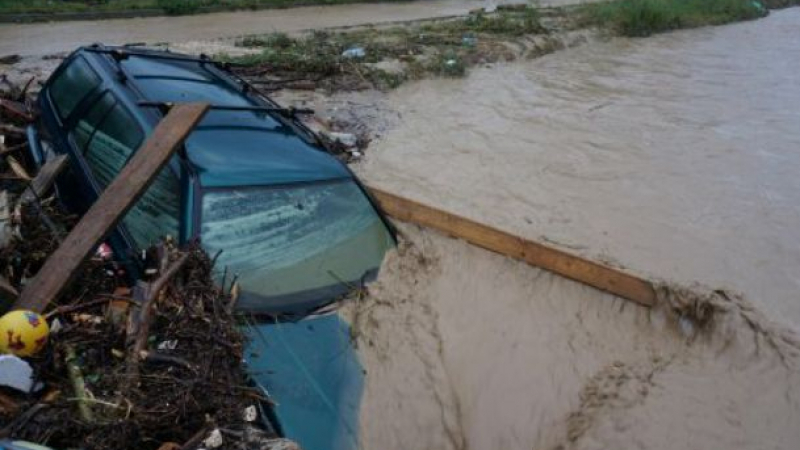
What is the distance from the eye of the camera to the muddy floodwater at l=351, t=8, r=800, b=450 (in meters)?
4.02

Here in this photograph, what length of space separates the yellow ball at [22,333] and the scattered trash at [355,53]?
918 cm

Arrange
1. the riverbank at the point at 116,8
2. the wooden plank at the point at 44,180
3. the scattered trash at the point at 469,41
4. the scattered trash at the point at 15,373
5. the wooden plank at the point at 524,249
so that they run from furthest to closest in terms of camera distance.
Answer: the riverbank at the point at 116,8 → the scattered trash at the point at 469,41 → the wooden plank at the point at 524,249 → the wooden plank at the point at 44,180 → the scattered trash at the point at 15,373

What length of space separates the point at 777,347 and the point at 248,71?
8344 millimetres

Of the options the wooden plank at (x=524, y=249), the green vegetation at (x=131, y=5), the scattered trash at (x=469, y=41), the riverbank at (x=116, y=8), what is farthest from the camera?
the green vegetation at (x=131, y=5)

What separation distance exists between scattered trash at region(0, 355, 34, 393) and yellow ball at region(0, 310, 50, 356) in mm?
101

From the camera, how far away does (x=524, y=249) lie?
16.7 ft

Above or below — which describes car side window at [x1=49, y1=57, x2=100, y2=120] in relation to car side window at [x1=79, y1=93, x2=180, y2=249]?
above

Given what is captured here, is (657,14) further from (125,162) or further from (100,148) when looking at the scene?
(125,162)

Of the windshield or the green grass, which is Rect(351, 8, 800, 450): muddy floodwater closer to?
the windshield

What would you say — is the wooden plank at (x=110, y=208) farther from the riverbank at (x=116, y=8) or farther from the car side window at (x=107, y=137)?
the riverbank at (x=116, y=8)

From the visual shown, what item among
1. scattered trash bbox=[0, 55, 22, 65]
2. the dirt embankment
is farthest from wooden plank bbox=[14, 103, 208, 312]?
scattered trash bbox=[0, 55, 22, 65]

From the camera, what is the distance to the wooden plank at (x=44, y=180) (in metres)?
4.57

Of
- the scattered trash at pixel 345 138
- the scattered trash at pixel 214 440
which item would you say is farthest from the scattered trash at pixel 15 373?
the scattered trash at pixel 345 138

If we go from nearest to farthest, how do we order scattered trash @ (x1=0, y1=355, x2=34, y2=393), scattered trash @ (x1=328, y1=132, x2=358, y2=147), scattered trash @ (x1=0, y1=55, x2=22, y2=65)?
1. scattered trash @ (x1=0, y1=355, x2=34, y2=393)
2. scattered trash @ (x1=328, y1=132, x2=358, y2=147)
3. scattered trash @ (x1=0, y1=55, x2=22, y2=65)
